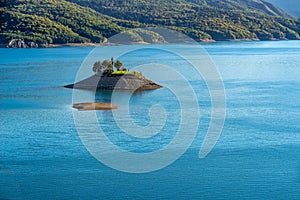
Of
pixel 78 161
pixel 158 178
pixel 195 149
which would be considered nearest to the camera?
pixel 158 178

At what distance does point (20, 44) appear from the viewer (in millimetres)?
73812

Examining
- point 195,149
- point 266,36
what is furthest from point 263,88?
point 266,36

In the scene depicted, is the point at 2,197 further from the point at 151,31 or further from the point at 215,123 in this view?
the point at 151,31

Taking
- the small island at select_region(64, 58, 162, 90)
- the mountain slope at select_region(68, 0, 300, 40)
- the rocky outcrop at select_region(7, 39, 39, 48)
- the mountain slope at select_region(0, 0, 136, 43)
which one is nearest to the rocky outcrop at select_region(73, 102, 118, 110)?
the small island at select_region(64, 58, 162, 90)

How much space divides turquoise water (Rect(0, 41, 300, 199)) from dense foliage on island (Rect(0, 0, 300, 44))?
41.2m

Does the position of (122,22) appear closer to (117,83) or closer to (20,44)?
(20,44)

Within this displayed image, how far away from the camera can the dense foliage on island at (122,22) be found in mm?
77125

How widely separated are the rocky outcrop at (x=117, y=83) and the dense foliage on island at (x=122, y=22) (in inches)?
1335

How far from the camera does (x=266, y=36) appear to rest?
103 meters

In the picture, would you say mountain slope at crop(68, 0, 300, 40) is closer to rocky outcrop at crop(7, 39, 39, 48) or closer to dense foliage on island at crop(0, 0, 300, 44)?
dense foliage on island at crop(0, 0, 300, 44)

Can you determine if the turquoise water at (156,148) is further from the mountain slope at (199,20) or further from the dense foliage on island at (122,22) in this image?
the mountain slope at (199,20)

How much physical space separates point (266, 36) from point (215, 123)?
82.9 metres

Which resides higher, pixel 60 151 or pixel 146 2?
pixel 146 2

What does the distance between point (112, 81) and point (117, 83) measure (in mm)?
430
